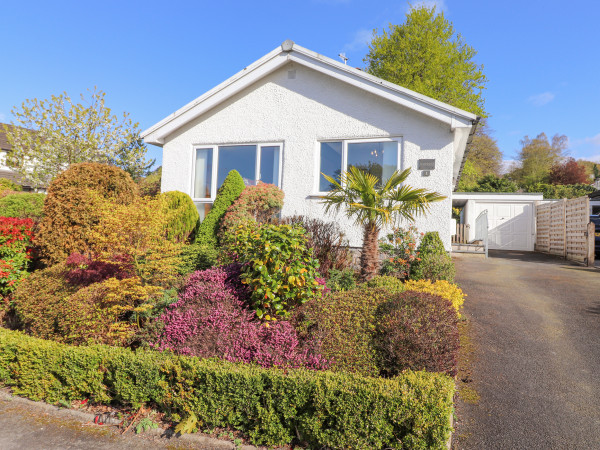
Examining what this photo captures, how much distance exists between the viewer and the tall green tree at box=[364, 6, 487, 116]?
922 inches

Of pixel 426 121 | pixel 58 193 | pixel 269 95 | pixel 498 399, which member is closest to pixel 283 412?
pixel 498 399

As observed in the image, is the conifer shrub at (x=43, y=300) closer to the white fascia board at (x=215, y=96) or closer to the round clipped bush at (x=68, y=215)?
the round clipped bush at (x=68, y=215)

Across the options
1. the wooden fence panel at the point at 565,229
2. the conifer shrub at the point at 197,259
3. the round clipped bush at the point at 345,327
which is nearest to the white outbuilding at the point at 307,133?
the conifer shrub at the point at 197,259

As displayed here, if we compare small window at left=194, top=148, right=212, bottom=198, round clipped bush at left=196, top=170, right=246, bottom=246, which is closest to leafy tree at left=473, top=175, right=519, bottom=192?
small window at left=194, top=148, right=212, bottom=198

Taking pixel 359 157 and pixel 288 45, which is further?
pixel 288 45

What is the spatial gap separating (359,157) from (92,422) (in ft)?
27.0

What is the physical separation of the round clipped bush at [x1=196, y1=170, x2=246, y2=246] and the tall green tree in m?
17.4

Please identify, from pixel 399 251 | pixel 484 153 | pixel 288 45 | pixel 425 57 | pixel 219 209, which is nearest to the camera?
pixel 399 251

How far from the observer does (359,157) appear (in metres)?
10.0

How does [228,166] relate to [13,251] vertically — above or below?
above

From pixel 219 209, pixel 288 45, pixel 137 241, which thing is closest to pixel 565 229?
pixel 288 45

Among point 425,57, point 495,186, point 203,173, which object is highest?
point 425,57

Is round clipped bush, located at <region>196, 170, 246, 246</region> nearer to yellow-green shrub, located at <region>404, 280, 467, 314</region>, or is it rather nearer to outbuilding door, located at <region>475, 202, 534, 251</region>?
yellow-green shrub, located at <region>404, 280, 467, 314</region>

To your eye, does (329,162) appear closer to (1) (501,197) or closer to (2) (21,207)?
(2) (21,207)
